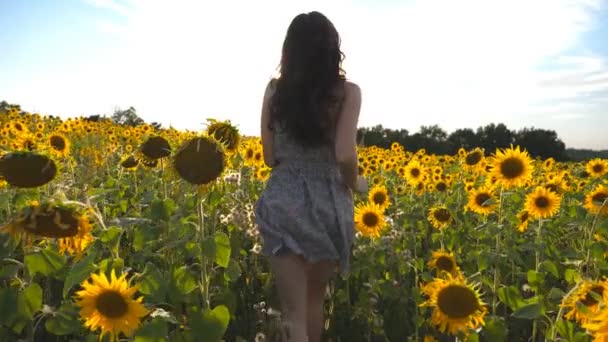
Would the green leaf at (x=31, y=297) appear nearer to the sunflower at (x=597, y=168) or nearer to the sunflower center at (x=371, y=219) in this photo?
the sunflower center at (x=371, y=219)

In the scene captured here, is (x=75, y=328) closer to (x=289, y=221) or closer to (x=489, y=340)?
(x=289, y=221)

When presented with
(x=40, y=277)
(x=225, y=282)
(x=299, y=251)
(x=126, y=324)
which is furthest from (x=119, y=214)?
(x=126, y=324)

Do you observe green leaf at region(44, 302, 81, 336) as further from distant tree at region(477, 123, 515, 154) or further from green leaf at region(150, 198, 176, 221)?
distant tree at region(477, 123, 515, 154)

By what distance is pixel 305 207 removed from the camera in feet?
10.6

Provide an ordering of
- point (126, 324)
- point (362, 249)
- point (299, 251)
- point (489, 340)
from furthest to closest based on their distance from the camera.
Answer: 1. point (362, 249)
2. point (489, 340)
3. point (299, 251)
4. point (126, 324)

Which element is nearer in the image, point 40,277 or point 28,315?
point 28,315

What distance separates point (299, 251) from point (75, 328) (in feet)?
3.54

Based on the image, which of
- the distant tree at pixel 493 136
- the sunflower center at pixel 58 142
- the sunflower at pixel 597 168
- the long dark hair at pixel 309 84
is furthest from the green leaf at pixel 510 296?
the distant tree at pixel 493 136

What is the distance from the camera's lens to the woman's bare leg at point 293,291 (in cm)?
309

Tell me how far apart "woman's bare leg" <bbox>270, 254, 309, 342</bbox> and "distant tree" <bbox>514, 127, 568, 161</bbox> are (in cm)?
3645

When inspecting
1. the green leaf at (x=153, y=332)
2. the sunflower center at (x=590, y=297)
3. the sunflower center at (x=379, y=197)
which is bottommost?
the green leaf at (x=153, y=332)

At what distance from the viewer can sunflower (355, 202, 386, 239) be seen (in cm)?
488

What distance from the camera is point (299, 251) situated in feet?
10.2

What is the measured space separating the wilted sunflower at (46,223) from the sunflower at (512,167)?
12.1ft
